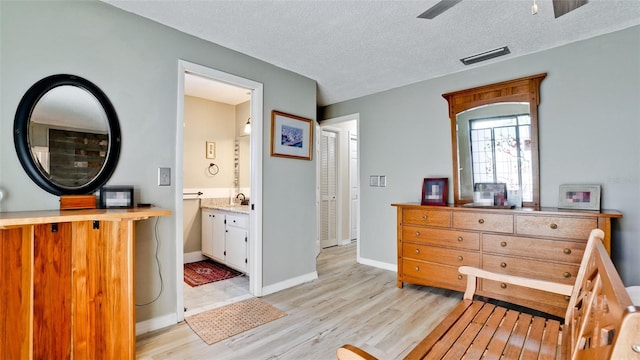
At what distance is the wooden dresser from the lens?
7.86ft

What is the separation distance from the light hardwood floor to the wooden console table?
0.37m

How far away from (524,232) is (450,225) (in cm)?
63

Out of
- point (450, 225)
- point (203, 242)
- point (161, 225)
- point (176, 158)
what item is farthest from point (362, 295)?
point (203, 242)

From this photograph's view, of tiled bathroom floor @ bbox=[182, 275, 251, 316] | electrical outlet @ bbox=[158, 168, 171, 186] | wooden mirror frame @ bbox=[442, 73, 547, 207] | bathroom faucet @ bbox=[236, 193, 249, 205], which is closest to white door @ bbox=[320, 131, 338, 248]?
bathroom faucet @ bbox=[236, 193, 249, 205]

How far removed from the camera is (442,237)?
10.1 ft

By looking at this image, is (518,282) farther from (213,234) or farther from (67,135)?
(213,234)

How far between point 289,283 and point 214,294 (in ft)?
2.69

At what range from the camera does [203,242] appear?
4.42 meters

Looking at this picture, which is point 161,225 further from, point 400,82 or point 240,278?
point 400,82

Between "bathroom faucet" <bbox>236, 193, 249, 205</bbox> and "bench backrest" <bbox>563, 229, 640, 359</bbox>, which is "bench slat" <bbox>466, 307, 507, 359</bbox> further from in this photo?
"bathroom faucet" <bbox>236, 193, 249, 205</bbox>

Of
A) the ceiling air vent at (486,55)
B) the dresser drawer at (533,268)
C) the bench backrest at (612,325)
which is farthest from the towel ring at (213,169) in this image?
the bench backrest at (612,325)

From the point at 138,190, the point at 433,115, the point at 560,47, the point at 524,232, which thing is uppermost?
the point at 560,47

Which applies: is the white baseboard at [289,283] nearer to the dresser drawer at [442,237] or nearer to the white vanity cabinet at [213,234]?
the white vanity cabinet at [213,234]

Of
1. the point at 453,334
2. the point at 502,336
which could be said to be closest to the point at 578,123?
the point at 502,336
